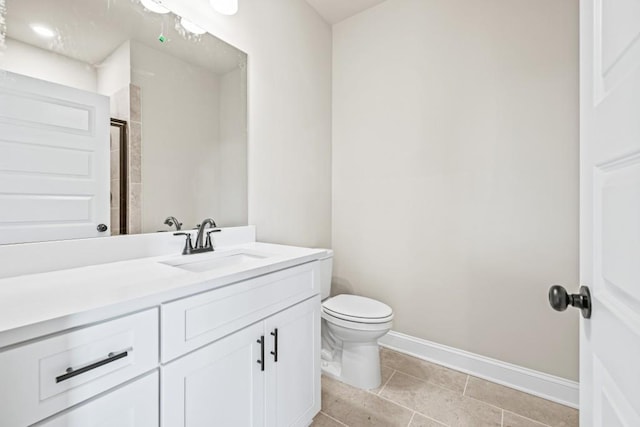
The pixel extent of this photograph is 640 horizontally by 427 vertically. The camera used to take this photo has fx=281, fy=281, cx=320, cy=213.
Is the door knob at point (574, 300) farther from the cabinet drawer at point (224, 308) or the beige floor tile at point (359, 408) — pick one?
the beige floor tile at point (359, 408)

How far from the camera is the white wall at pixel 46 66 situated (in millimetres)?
945

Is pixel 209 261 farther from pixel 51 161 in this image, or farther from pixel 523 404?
pixel 523 404

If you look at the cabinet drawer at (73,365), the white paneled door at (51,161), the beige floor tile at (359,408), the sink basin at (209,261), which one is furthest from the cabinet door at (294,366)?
the white paneled door at (51,161)

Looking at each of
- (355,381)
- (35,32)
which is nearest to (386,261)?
(355,381)

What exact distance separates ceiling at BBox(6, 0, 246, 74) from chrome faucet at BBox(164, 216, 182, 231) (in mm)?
687

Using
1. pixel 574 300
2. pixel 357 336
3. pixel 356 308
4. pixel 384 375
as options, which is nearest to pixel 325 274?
pixel 356 308

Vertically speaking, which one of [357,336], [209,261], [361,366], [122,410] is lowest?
[361,366]

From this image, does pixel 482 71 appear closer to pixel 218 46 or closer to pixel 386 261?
pixel 386 261

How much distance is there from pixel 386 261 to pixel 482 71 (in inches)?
56.4

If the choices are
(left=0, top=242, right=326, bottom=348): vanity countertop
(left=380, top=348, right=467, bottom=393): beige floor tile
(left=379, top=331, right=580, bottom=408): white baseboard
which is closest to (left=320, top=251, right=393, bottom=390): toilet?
(left=380, top=348, right=467, bottom=393): beige floor tile

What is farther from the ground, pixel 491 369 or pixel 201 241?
pixel 201 241

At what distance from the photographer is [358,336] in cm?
166

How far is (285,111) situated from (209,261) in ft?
3.86

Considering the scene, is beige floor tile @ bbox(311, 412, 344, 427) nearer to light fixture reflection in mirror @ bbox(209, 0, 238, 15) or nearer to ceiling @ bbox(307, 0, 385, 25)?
light fixture reflection in mirror @ bbox(209, 0, 238, 15)
